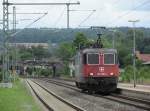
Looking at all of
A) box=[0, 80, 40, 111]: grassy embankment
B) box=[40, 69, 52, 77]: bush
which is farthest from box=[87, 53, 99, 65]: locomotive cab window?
box=[40, 69, 52, 77]: bush

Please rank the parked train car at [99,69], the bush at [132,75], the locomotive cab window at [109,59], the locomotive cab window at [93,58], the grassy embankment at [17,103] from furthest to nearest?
1. the bush at [132,75]
2. the locomotive cab window at [93,58]
3. the locomotive cab window at [109,59]
4. the parked train car at [99,69]
5. the grassy embankment at [17,103]

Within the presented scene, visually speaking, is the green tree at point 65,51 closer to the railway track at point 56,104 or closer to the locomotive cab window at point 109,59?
the locomotive cab window at point 109,59

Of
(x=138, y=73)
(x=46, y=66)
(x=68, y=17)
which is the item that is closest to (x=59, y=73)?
(x=46, y=66)

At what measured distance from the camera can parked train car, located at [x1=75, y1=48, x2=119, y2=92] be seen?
4462 centimetres

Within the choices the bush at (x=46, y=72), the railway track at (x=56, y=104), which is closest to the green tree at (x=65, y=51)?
the bush at (x=46, y=72)

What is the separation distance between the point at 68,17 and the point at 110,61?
5407 millimetres

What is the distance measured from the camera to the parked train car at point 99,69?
44.6 m

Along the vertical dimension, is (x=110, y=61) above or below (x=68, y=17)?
below

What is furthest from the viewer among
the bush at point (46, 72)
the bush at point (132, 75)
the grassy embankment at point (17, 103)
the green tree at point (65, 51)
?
the bush at point (46, 72)

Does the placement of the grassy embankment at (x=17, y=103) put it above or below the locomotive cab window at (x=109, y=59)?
below

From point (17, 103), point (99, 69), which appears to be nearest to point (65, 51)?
point (99, 69)

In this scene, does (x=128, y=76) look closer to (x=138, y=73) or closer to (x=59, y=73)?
(x=138, y=73)

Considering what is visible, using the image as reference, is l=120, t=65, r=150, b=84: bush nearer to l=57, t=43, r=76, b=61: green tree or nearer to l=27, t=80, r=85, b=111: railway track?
l=27, t=80, r=85, b=111: railway track

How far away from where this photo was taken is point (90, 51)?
4581 centimetres
